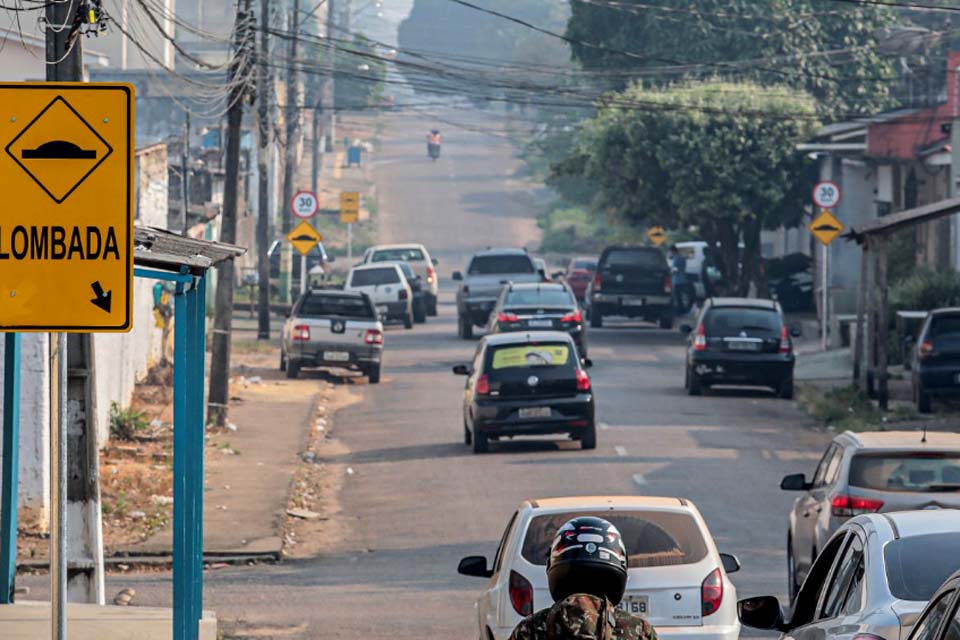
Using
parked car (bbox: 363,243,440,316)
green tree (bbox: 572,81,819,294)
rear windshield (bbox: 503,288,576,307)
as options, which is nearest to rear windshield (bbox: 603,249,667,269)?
green tree (bbox: 572,81,819,294)

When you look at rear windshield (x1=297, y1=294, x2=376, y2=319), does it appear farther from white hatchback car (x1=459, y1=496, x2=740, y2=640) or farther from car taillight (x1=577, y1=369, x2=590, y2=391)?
white hatchback car (x1=459, y1=496, x2=740, y2=640)

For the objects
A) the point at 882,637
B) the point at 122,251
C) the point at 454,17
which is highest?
the point at 454,17

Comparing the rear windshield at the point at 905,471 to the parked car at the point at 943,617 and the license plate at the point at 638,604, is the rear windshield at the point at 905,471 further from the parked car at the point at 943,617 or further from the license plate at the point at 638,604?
the parked car at the point at 943,617

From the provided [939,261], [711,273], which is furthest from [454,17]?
[939,261]

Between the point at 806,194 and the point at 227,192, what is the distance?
24.0 metres

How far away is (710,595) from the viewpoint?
10062 millimetres

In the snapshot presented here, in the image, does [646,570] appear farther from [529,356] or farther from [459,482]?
[529,356]

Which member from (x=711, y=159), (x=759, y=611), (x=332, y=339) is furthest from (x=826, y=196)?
(x=759, y=611)

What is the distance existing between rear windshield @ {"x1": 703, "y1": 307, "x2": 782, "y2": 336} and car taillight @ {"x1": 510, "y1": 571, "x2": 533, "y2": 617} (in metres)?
19.5

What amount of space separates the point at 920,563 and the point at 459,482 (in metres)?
13.1

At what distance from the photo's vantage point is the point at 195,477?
1106 cm

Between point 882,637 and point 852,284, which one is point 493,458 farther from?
point 852,284

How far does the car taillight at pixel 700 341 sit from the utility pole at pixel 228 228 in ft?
25.1

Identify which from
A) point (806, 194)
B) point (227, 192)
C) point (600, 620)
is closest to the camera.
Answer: point (600, 620)
